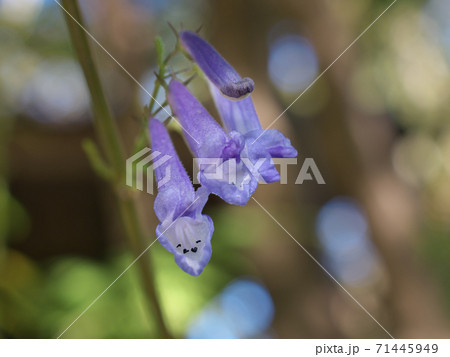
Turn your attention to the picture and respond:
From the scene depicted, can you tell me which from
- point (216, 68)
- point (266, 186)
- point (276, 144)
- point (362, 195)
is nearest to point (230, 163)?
point (276, 144)

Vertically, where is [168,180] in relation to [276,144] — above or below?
below

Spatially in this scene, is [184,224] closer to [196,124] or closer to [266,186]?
[196,124]

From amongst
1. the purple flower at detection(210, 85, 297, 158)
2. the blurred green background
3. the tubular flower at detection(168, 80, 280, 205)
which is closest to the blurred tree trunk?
the blurred green background

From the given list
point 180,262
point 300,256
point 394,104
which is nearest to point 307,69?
point 394,104

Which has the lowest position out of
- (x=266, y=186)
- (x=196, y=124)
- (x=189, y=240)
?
(x=266, y=186)

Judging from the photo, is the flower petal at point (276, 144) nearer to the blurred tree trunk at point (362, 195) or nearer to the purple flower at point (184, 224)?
the purple flower at point (184, 224)

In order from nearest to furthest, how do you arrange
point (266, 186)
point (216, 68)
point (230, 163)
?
point (230, 163) < point (216, 68) < point (266, 186)

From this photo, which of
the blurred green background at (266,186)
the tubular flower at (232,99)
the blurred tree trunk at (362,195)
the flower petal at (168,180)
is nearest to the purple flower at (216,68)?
the tubular flower at (232,99)
